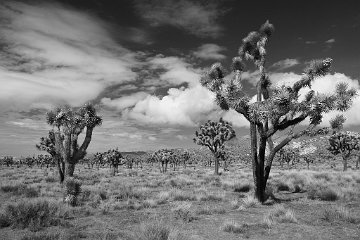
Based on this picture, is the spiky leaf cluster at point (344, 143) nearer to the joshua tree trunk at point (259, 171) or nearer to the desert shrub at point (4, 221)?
the joshua tree trunk at point (259, 171)

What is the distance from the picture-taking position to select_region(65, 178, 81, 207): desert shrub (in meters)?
15.3

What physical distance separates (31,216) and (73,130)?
7506 mm

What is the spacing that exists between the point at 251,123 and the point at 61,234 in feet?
34.9

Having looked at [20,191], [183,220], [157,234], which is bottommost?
[183,220]

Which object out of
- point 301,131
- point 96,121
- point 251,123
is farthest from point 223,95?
point 96,121

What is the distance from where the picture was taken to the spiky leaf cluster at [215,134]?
4100 cm

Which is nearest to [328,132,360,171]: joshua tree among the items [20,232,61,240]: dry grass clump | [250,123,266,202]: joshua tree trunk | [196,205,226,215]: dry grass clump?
[250,123,266,202]: joshua tree trunk

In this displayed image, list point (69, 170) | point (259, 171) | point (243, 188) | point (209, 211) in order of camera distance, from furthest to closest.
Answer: point (243, 188), point (69, 170), point (259, 171), point (209, 211)

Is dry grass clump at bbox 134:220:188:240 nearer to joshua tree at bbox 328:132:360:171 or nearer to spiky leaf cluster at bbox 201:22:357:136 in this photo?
spiky leaf cluster at bbox 201:22:357:136

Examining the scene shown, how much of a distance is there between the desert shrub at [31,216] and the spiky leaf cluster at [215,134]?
30399 mm

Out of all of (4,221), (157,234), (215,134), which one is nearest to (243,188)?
(157,234)

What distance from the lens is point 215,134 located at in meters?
41.3

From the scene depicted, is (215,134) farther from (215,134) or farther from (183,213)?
(183,213)

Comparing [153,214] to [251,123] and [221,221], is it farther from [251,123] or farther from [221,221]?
[251,123]
